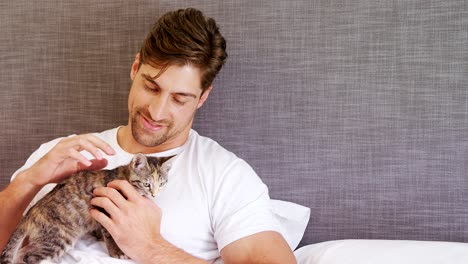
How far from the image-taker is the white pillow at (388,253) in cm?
143

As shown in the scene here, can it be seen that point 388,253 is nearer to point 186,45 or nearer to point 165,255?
point 165,255

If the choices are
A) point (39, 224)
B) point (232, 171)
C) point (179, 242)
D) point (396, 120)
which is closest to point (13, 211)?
point (39, 224)

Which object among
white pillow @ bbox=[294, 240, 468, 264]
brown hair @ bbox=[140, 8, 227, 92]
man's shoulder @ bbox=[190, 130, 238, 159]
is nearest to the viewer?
white pillow @ bbox=[294, 240, 468, 264]

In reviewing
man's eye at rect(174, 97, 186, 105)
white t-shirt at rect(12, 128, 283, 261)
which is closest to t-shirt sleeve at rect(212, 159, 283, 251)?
white t-shirt at rect(12, 128, 283, 261)

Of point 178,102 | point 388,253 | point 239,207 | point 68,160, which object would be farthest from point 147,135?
point 388,253

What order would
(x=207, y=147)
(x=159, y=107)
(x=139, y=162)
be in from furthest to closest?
(x=207, y=147) < (x=159, y=107) < (x=139, y=162)

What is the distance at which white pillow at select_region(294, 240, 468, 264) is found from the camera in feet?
4.70

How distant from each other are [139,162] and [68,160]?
262mm

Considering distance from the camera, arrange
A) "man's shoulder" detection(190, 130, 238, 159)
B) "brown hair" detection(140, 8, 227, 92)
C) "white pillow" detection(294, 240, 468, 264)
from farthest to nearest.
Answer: "man's shoulder" detection(190, 130, 238, 159)
"brown hair" detection(140, 8, 227, 92)
"white pillow" detection(294, 240, 468, 264)

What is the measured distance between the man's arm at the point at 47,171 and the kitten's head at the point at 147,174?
8cm

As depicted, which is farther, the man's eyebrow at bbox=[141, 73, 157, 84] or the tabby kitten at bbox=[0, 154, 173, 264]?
the man's eyebrow at bbox=[141, 73, 157, 84]

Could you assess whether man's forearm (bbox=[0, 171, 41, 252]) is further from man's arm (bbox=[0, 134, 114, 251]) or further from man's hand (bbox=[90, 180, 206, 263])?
man's hand (bbox=[90, 180, 206, 263])

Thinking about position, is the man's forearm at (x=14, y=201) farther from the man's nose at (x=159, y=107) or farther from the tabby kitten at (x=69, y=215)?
the man's nose at (x=159, y=107)

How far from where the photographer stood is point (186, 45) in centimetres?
154
